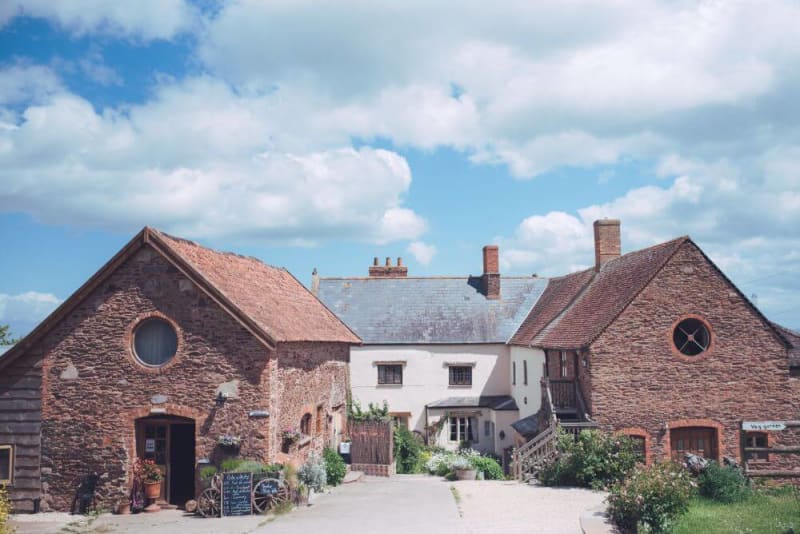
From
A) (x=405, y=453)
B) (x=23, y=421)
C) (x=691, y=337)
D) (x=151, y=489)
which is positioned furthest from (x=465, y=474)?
(x=23, y=421)

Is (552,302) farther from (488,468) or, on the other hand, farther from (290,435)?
(290,435)

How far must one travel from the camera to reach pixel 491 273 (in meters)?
38.9

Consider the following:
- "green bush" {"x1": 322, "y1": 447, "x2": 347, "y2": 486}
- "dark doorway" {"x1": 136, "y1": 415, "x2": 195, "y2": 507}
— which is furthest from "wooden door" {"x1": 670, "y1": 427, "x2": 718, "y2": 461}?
"dark doorway" {"x1": 136, "y1": 415, "x2": 195, "y2": 507}

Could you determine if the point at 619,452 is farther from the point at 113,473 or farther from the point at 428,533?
the point at 113,473

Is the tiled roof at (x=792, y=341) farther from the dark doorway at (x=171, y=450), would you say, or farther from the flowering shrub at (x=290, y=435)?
the dark doorway at (x=171, y=450)

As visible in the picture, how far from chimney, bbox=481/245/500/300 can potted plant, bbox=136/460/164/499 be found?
22.6 m

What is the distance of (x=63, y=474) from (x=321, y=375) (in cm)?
901

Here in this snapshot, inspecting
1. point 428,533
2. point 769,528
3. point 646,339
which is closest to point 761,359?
point 646,339

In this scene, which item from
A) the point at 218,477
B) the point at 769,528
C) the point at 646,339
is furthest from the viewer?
the point at 646,339

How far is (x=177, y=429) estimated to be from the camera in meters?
19.9

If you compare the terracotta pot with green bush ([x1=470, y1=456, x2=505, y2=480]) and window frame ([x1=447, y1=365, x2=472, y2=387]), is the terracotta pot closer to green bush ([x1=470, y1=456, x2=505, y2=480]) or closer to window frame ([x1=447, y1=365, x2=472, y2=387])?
green bush ([x1=470, y1=456, x2=505, y2=480])

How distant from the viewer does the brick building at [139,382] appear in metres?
19.2

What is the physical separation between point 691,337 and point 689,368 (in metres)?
1.01

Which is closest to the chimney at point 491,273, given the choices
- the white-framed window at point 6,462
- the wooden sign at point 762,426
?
the wooden sign at point 762,426
